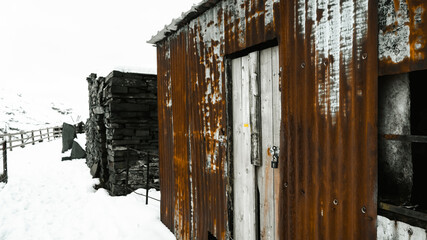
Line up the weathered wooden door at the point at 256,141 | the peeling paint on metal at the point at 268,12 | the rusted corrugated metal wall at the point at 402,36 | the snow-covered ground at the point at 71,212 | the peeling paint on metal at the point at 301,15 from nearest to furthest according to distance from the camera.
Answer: the rusted corrugated metal wall at the point at 402,36 < the peeling paint on metal at the point at 301,15 < the peeling paint on metal at the point at 268,12 < the weathered wooden door at the point at 256,141 < the snow-covered ground at the point at 71,212

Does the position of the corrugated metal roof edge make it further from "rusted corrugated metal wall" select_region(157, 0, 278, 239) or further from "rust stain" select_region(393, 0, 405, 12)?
"rust stain" select_region(393, 0, 405, 12)

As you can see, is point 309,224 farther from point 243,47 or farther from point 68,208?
point 68,208

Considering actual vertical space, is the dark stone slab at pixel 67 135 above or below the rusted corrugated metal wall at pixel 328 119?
below

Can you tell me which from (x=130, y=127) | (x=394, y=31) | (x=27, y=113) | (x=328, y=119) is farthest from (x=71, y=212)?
(x=27, y=113)

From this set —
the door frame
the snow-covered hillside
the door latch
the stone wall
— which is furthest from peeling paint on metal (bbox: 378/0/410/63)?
the snow-covered hillside

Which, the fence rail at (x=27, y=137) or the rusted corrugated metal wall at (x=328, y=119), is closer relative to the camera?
the rusted corrugated metal wall at (x=328, y=119)

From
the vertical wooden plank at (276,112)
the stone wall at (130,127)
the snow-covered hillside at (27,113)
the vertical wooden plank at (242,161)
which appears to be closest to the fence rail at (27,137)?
the stone wall at (130,127)

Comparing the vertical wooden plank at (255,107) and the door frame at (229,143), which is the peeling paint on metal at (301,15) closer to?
the vertical wooden plank at (255,107)

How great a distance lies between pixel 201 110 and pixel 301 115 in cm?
179

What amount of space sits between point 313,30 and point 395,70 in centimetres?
68

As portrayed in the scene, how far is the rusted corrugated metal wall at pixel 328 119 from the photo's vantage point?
169 centimetres

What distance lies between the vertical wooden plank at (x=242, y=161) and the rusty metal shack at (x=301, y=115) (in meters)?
0.01

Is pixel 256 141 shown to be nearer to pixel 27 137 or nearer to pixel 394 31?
pixel 394 31

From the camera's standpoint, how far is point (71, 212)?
248 inches
